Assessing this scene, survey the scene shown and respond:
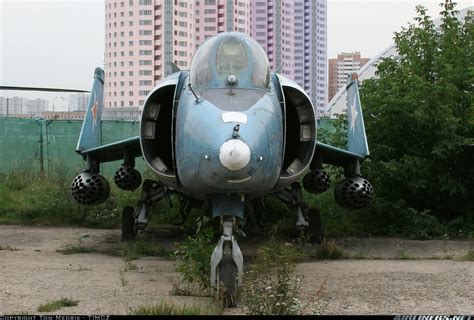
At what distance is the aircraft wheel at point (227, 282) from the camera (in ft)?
19.6

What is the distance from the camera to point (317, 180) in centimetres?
1067

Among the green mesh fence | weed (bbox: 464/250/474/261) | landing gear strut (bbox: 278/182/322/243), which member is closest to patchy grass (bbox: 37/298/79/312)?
landing gear strut (bbox: 278/182/322/243)

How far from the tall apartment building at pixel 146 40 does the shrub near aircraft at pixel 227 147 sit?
46280mm

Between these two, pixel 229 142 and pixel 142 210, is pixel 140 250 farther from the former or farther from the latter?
pixel 229 142

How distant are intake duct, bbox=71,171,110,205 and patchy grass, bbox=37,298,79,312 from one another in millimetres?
3761

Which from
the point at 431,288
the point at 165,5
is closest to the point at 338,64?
the point at 165,5

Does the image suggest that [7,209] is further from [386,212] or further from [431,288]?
[431,288]

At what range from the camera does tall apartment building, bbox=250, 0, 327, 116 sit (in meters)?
56.1

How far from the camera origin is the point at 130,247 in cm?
1012

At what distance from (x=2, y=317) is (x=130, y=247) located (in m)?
5.13

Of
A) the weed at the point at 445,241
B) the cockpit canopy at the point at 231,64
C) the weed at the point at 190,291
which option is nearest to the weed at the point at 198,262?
the weed at the point at 190,291

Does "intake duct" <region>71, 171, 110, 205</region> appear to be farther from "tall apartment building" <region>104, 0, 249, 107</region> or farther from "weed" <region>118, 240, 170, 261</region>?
"tall apartment building" <region>104, 0, 249, 107</region>

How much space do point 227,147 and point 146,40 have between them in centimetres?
5435

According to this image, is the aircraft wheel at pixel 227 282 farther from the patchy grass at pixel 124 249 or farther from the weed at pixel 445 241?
the weed at pixel 445 241
